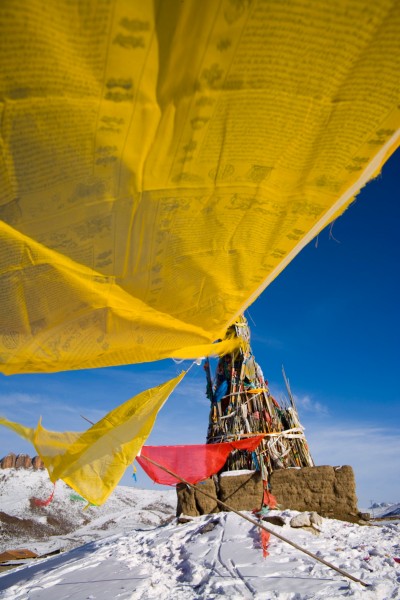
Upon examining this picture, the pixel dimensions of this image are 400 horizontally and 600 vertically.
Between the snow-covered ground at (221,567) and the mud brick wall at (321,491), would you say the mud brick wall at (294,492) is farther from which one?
the snow-covered ground at (221,567)

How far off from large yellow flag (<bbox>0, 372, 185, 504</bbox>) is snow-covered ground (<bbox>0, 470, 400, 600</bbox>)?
1701mm

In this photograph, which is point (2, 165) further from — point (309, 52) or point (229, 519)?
point (229, 519)

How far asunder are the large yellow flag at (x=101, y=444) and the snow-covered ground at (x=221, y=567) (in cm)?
170

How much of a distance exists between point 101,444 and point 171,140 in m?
2.77

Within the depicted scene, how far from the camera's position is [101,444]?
3.29 m

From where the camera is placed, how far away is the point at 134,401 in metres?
3.48

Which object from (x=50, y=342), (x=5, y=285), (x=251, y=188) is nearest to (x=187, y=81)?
(x=251, y=188)

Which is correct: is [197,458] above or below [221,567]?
above

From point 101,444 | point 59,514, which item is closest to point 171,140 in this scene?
point 101,444

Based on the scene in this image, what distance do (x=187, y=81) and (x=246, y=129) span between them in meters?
0.29

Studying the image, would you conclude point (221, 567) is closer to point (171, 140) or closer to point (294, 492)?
point (294, 492)

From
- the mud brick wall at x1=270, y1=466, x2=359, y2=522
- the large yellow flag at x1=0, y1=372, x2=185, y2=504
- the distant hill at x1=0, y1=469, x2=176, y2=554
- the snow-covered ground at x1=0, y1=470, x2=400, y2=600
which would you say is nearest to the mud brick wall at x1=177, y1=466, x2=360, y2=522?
the mud brick wall at x1=270, y1=466, x2=359, y2=522

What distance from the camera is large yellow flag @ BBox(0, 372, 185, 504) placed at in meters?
3.22

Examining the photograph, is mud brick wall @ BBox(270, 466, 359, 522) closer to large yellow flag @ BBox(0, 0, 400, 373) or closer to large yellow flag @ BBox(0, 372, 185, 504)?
large yellow flag @ BBox(0, 372, 185, 504)
